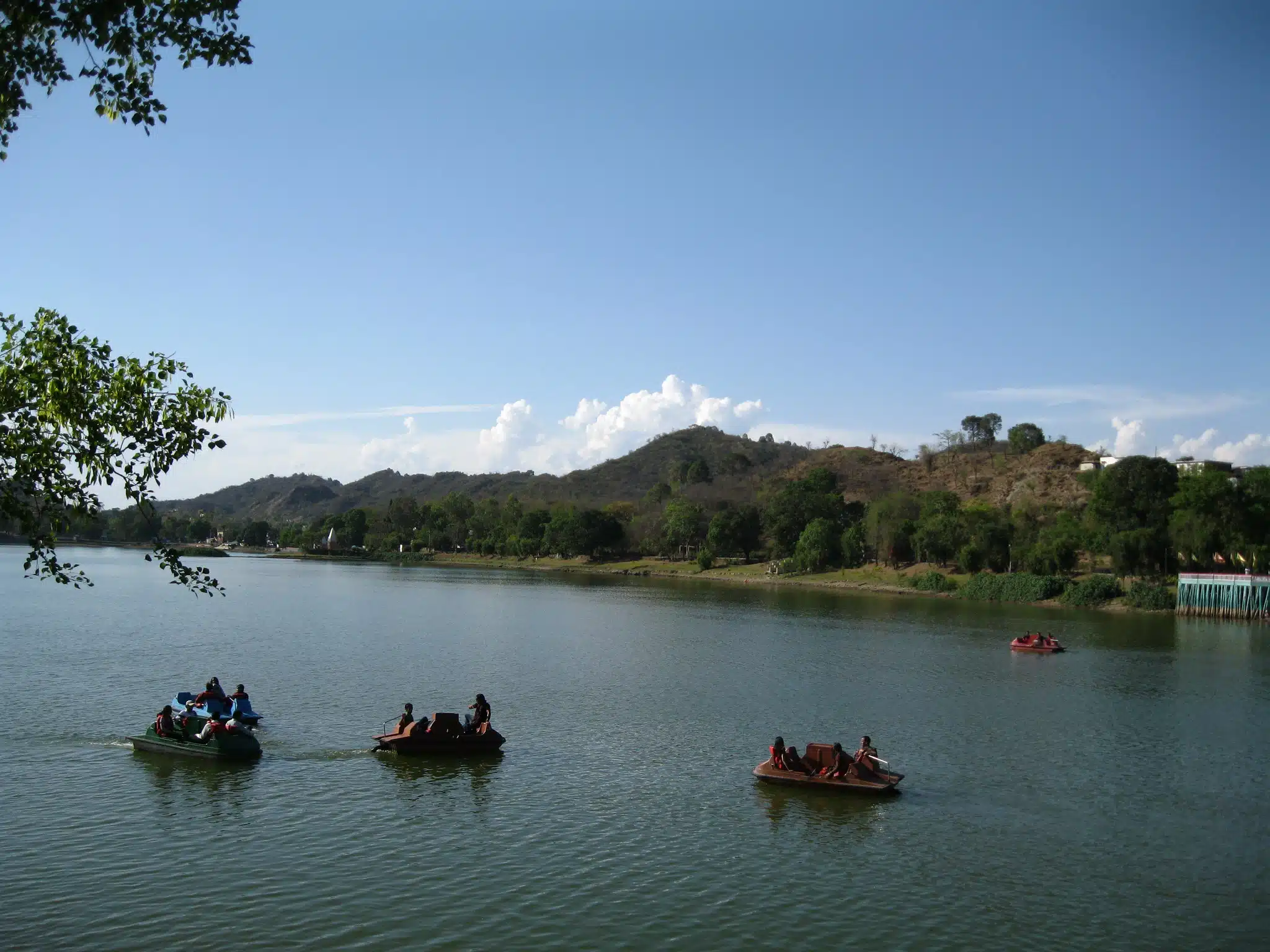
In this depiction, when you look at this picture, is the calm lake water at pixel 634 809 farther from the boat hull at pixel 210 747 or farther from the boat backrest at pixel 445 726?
the boat backrest at pixel 445 726

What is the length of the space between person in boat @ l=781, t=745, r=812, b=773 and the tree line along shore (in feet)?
238

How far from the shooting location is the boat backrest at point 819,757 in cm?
2794

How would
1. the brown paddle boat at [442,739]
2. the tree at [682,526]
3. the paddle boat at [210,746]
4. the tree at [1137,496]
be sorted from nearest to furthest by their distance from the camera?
the paddle boat at [210,746] → the brown paddle boat at [442,739] → the tree at [1137,496] → the tree at [682,526]

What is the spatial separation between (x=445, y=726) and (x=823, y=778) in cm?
1126

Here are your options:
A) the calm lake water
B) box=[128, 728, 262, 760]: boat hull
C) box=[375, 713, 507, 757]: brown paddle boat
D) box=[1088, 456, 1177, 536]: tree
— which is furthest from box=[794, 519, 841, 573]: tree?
box=[128, 728, 262, 760]: boat hull

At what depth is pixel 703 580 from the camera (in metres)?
137

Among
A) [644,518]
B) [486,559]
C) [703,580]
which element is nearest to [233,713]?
[703,580]

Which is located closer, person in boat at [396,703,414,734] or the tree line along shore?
person in boat at [396,703,414,734]

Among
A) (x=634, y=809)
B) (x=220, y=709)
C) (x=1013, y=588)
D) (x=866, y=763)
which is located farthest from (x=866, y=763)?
(x=1013, y=588)

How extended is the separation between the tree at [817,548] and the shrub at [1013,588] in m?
25.3

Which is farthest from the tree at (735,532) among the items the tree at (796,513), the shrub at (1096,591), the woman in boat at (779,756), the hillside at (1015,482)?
the woman in boat at (779,756)

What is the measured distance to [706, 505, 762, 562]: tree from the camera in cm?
14700

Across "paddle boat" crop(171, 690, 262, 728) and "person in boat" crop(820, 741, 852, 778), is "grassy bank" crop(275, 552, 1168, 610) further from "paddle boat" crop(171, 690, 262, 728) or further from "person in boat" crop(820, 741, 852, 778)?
"paddle boat" crop(171, 690, 262, 728)

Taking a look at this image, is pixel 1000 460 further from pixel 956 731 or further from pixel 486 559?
pixel 956 731
